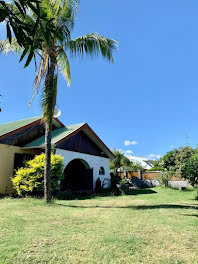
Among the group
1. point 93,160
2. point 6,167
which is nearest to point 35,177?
point 6,167

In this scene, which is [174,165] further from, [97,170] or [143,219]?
[143,219]

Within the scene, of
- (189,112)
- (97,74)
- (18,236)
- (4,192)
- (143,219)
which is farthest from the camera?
(189,112)

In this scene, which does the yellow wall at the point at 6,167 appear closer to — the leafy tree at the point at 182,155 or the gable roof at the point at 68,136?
the gable roof at the point at 68,136

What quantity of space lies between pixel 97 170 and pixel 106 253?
15.1m

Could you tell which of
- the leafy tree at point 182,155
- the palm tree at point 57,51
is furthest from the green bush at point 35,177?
the leafy tree at point 182,155

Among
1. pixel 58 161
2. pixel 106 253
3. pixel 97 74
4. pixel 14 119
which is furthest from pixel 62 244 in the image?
pixel 14 119

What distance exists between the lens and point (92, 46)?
9125mm

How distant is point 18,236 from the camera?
4.38 m

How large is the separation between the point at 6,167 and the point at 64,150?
160 inches

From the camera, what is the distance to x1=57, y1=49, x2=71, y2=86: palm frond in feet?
31.5

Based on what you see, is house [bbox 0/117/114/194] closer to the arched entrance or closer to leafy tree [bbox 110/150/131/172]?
the arched entrance

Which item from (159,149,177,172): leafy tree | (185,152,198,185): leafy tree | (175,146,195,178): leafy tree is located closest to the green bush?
(185,152,198,185): leafy tree

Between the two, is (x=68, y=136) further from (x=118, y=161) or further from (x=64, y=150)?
(x=118, y=161)

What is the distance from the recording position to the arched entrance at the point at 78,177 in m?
16.5
